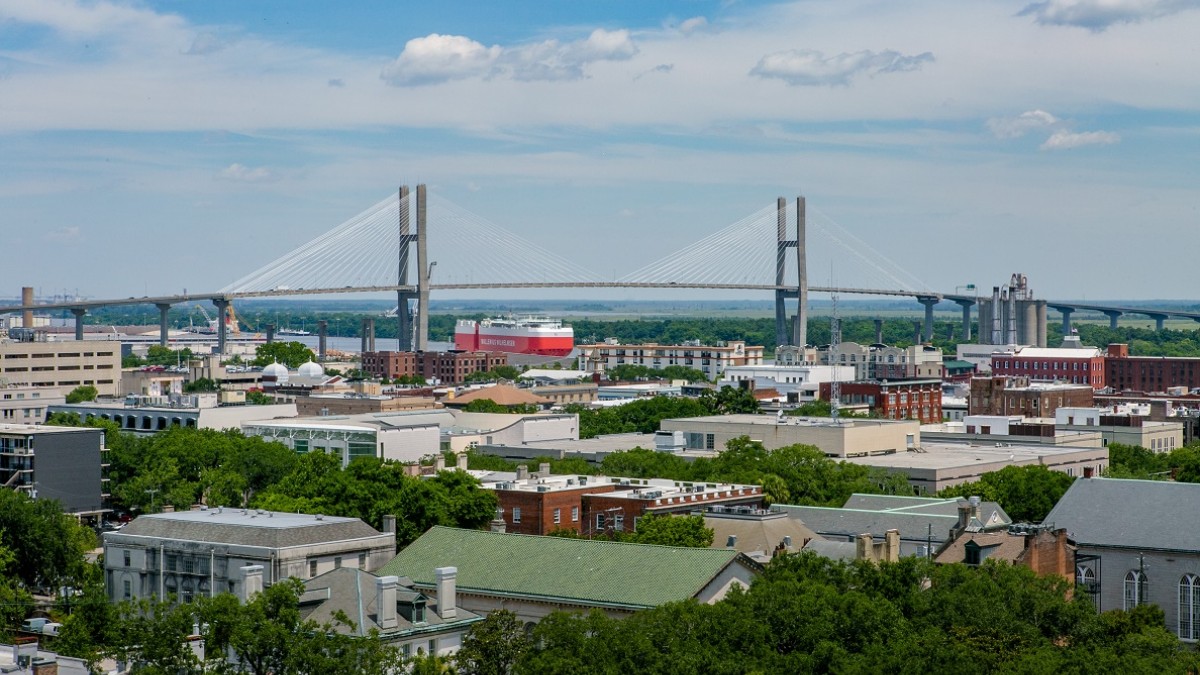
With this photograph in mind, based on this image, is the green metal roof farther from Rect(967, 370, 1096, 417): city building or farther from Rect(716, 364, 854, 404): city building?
Rect(716, 364, 854, 404): city building

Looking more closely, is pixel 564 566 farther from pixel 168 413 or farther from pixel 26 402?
pixel 26 402

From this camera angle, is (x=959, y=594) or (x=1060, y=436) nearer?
(x=959, y=594)

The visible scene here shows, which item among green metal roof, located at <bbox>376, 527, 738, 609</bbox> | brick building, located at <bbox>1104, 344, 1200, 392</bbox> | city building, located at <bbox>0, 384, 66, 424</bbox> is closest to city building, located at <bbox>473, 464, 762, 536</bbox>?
green metal roof, located at <bbox>376, 527, 738, 609</bbox>

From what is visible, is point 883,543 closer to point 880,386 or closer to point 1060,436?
point 1060,436

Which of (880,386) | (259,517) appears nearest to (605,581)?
(259,517)

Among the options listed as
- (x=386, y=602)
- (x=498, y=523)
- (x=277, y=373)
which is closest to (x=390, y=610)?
(x=386, y=602)

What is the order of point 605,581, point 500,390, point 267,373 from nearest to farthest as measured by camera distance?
point 605,581 < point 500,390 < point 267,373

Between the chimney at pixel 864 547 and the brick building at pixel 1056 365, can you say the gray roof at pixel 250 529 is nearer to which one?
the chimney at pixel 864 547
